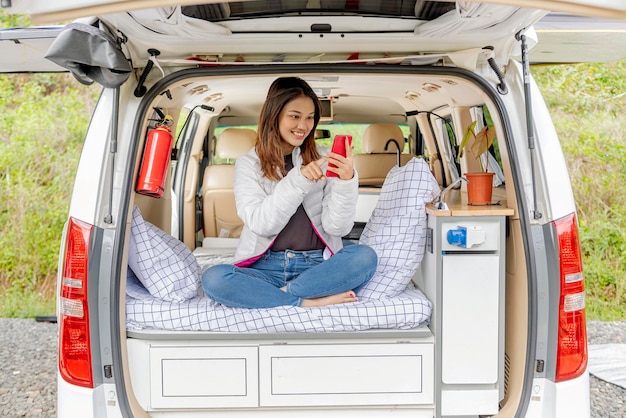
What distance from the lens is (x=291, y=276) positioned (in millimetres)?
3238

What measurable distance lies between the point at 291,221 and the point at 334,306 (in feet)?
1.83

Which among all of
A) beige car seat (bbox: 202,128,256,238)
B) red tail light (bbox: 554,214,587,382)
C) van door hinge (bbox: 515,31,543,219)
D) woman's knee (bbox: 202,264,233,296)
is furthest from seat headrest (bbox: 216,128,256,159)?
red tail light (bbox: 554,214,587,382)

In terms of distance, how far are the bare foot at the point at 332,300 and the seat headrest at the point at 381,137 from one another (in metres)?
2.40

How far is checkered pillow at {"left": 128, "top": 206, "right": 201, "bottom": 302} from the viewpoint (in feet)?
9.85

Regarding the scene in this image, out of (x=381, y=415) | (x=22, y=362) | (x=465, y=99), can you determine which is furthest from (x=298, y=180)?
(x=22, y=362)

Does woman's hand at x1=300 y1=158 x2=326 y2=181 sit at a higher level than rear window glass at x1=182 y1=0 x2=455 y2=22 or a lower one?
lower

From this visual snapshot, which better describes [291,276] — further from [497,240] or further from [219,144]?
[219,144]

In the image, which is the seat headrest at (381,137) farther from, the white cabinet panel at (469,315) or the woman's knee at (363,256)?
the white cabinet panel at (469,315)

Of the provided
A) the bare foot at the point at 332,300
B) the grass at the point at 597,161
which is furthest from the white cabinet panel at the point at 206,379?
the grass at the point at 597,161

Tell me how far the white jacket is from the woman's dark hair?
0.04 m

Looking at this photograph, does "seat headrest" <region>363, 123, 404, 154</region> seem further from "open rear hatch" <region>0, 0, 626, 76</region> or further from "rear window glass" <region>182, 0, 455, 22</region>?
"rear window glass" <region>182, 0, 455, 22</region>

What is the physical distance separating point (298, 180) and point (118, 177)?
0.71 metres

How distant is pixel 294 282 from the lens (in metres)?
3.04

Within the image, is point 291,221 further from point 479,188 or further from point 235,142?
point 235,142
